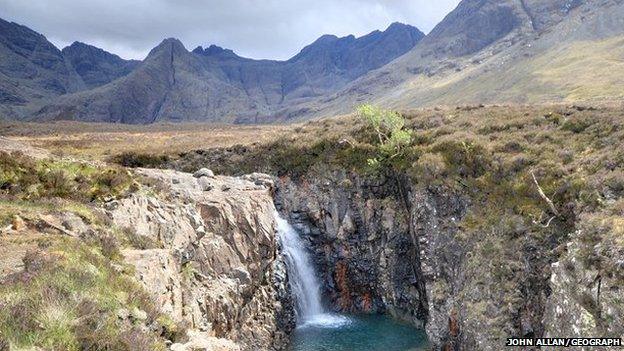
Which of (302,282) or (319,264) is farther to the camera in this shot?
(319,264)

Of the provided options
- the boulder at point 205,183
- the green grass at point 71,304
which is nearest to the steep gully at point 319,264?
the boulder at point 205,183

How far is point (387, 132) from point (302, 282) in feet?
64.5

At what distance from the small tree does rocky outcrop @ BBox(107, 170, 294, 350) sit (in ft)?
41.7

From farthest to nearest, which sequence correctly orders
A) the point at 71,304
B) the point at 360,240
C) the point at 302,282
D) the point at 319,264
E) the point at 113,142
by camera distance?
the point at 113,142 < the point at 319,264 < the point at 360,240 < the point at 302,282 < the point at 71,304

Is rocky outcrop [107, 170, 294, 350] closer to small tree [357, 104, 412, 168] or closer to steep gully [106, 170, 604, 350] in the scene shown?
steep gully [106, 170, 604, 350]

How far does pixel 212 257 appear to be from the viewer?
2844cm

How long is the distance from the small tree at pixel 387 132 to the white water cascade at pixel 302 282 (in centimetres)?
1084

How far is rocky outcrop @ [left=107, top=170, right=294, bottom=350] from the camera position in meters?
19.5

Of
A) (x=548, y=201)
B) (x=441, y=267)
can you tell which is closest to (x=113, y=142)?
(x=441, y=267)

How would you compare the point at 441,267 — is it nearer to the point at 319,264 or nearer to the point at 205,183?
the point at 319,264

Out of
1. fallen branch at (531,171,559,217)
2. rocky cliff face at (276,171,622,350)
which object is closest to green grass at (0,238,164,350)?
rocky cliff face at (276,171,622,350)

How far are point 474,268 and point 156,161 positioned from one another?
41.6 m

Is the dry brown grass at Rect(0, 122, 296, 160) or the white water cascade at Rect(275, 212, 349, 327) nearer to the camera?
the white water cascade at Rect(275, 212, 349, 327)

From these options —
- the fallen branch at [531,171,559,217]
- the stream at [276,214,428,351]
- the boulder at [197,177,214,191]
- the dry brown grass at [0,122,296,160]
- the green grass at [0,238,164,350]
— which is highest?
the dry brown grass at [0,122,296,160]
